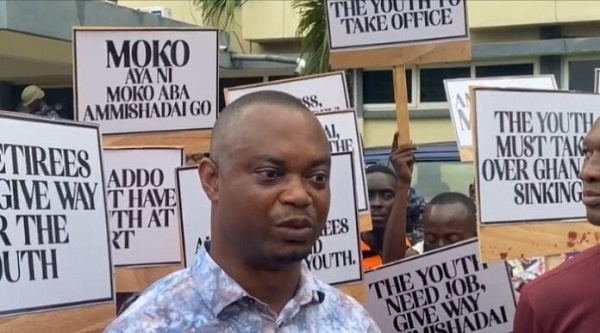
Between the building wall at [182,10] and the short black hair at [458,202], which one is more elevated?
the building wall at [182,10]

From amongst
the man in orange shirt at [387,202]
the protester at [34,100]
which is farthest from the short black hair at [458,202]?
the protester at [34,100]

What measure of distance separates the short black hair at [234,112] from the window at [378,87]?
1236 centimetres

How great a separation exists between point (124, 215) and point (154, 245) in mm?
154

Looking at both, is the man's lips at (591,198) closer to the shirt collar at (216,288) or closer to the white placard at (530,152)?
the shirt collar at (216,288)

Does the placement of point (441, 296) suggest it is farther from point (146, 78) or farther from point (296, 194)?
point (296, 194)

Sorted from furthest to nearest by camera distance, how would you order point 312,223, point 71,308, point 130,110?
point 130,110
point 71,308
point 312,223

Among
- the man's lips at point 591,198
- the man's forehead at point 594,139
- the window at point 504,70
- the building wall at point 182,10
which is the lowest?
the man's lips at point 591,198

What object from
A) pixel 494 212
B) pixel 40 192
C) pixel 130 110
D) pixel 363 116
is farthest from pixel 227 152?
pixel 363 116

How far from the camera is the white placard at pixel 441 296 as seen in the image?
3.87m

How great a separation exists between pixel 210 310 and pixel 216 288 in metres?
0.04

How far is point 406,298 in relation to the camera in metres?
3.85

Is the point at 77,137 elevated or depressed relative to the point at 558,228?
elevated

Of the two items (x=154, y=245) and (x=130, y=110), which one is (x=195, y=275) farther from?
(x=130, y=110)

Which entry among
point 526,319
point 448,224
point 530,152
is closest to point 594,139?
point 526,319
